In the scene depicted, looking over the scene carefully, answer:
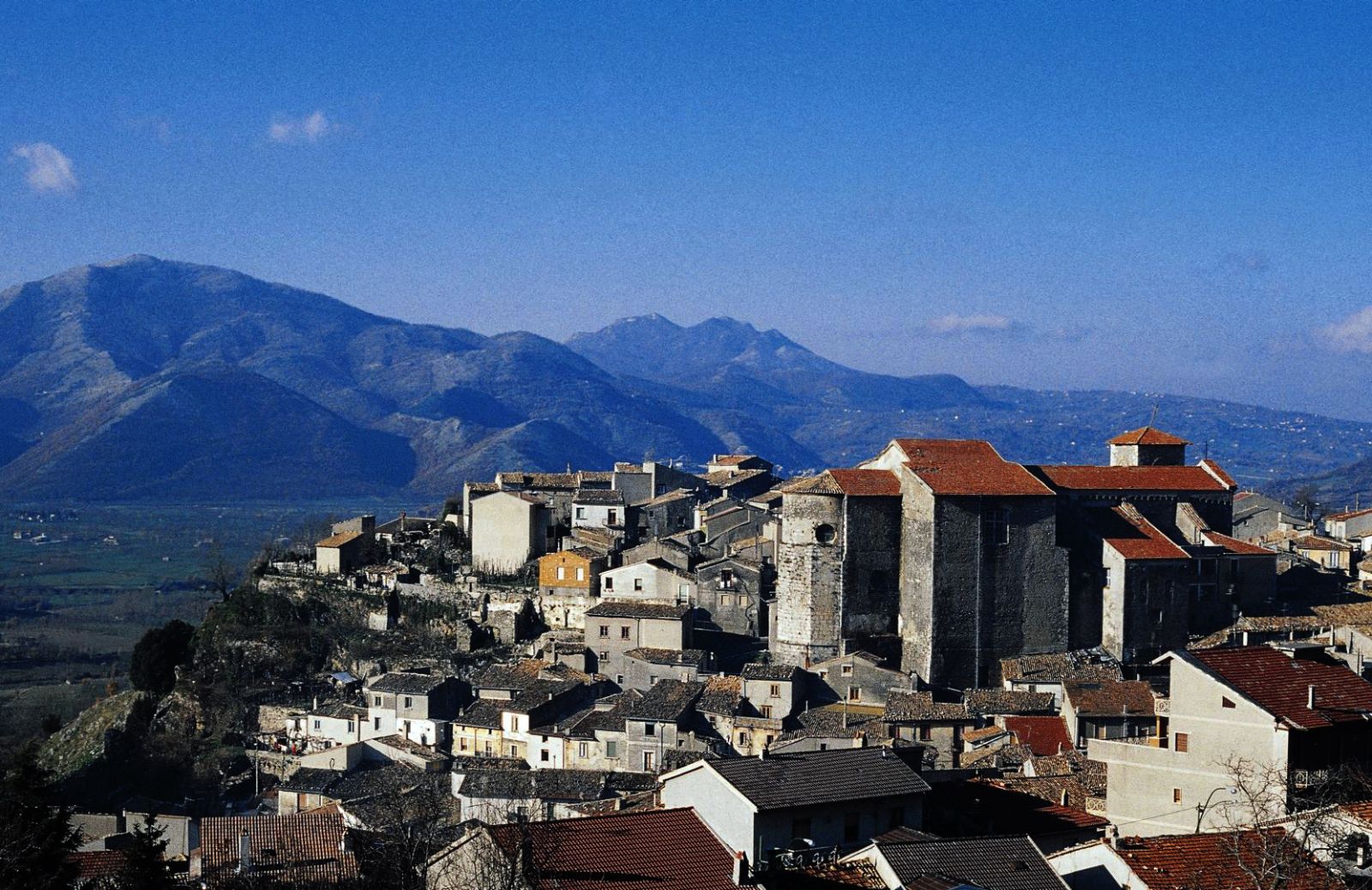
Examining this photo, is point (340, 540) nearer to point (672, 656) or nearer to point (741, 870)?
point (672, 656)

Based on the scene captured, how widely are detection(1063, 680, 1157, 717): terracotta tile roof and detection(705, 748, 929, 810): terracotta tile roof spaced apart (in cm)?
1522

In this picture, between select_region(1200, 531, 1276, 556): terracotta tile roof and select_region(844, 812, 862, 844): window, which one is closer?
select_region(844, 812, 862, 844): window

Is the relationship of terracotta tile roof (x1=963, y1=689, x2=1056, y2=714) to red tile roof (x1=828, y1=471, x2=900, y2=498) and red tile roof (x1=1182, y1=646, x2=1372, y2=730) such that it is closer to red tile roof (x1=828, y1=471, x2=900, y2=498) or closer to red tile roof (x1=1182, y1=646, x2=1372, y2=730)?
red tile roof (x1=828, y1=471, x2=900, y2=498)

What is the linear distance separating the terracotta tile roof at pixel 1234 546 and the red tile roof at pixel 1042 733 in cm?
1172

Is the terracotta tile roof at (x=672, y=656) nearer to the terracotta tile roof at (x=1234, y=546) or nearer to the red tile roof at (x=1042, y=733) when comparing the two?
the red tile roof at (x=1042, y=733)

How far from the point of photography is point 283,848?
1328 inches

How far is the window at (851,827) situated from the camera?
26.0 m

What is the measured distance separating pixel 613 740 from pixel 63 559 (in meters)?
152

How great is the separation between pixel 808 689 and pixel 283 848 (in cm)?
1904

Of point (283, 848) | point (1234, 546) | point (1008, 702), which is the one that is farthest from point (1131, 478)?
point (283, 848)

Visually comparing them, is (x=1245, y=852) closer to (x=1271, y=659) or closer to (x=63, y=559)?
(x=1271, y=659)

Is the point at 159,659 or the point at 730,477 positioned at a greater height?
the point at 730,477

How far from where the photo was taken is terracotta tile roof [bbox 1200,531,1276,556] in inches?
2044

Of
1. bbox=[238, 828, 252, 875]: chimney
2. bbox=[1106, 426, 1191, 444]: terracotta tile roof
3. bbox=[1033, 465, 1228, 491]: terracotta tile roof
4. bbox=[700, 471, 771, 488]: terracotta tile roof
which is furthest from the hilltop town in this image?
bbox=[700, 471, 771, 488]: terracotta tile roof
